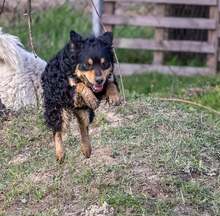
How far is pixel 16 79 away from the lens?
9.49 m

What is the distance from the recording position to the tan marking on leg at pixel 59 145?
6.88m

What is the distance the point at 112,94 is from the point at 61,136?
3.05 feet

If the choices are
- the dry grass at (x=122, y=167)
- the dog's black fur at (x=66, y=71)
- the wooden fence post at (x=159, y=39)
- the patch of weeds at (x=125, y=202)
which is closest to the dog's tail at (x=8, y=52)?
the dry grass at (x=122, y=167)

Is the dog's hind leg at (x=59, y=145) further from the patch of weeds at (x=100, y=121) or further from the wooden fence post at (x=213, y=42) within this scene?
the wooden fence post at (x=213, y=42)

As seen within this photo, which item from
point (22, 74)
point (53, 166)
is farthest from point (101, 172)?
point (22, 74)

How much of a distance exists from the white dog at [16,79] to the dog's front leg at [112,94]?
3.36 m

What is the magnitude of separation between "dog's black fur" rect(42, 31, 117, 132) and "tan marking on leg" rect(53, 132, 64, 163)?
0.15 m

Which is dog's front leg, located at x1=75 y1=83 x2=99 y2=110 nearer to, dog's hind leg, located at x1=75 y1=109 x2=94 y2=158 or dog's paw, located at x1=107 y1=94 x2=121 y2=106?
dog's paw, located at x1=107 y1=94 x2=121 y2=106

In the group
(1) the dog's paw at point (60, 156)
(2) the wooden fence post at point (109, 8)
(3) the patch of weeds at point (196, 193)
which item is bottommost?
(3) the patch of weeds at point (196, 193)

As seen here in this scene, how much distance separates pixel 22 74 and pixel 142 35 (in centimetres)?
511

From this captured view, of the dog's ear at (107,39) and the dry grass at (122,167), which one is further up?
the dog's ear at (107,39)

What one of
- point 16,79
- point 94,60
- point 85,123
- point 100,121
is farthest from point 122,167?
point 16,79

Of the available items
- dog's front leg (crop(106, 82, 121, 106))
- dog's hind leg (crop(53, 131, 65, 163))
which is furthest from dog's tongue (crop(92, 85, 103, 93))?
dog's hind leg (crop(53, 131, 65, 163))

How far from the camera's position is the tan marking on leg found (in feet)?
22.6
